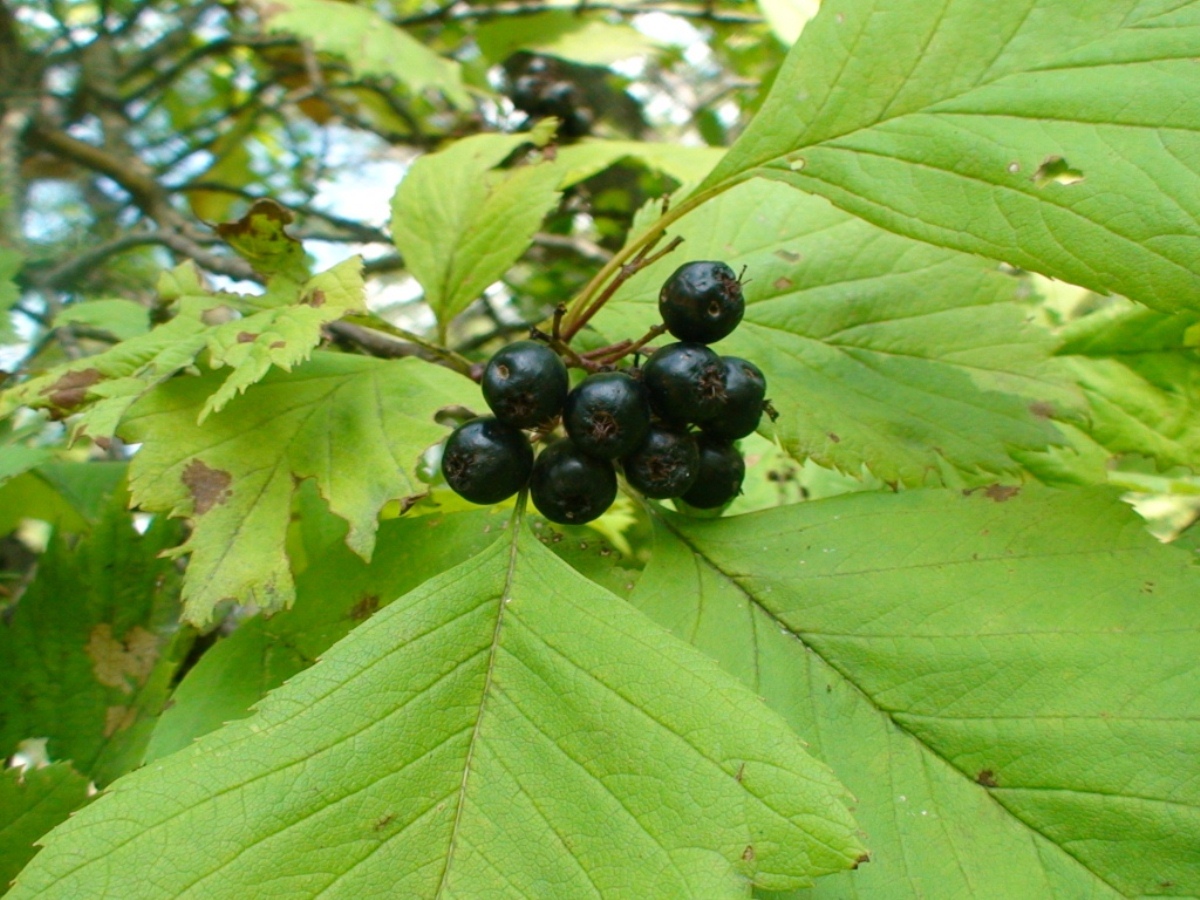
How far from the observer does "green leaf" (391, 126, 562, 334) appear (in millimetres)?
1666

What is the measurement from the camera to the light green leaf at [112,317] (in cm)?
183

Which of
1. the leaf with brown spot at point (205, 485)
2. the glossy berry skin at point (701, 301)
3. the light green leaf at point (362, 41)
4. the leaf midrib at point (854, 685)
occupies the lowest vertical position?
the leaf with brown spot at point (205, 485)

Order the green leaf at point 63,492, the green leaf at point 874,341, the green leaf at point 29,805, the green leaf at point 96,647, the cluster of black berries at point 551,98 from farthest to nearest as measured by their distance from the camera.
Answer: the cluster of black berries at point 551,98, the green leaf at point 63,492, the green leaf at point 96,647, the green leaf at point 874,341, the green leaf at point 29,805

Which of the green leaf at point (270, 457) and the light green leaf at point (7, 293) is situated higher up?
the green leaf at point (270, 457)

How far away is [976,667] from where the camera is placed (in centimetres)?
119

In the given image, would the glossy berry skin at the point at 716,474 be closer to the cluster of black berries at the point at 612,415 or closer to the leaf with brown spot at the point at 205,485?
the cluster of black berries at the point at 612,415

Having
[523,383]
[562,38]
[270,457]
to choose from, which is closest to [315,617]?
[270,457]

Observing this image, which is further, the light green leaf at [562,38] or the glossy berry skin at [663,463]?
the light green leaf at [562,38]

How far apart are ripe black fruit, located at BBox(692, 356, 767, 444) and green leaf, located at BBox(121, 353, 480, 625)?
41cm

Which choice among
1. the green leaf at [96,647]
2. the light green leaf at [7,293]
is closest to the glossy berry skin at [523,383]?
the green leaf at [96,647]

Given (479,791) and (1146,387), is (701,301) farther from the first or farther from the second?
(1146,387)

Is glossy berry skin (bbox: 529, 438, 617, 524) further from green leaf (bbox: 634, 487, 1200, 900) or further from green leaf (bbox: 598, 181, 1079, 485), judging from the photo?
green leaf (bbox: 598, 181, 1079, 485)

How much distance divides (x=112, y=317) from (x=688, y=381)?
1339mm

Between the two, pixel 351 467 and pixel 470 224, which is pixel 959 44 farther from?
pixel 351 467
